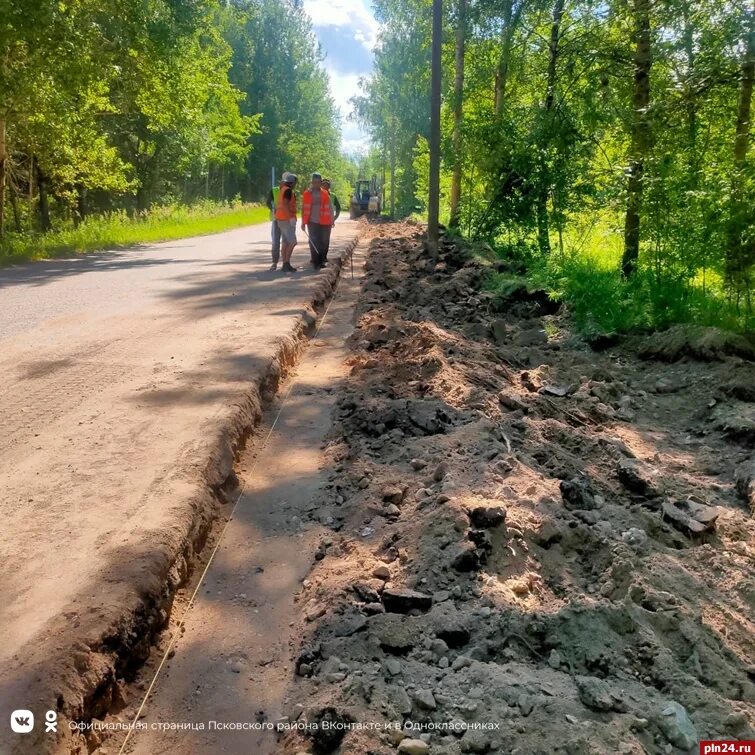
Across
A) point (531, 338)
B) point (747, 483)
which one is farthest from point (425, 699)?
point (531, 338)

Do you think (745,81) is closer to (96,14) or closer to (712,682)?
(712,682)

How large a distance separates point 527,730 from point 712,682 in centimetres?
94

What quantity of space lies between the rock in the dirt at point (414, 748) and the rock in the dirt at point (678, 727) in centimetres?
80

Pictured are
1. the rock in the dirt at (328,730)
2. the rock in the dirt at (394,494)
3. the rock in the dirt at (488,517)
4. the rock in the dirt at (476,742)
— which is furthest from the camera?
the rock in the dirt at (394,494)

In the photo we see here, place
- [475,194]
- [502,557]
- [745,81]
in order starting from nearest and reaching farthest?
[502,557]
[745,81]
[475,194]

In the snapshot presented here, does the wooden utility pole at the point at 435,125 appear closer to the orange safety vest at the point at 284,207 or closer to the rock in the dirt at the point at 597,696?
the orange safety vest at the point at 284,207

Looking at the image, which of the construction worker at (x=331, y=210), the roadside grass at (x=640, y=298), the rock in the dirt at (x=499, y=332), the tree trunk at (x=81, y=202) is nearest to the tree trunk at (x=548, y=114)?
the roadside grass at (x=640, y=298)

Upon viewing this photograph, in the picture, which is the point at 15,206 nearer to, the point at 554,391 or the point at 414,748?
the point at 554,391

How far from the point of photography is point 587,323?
9.30 m

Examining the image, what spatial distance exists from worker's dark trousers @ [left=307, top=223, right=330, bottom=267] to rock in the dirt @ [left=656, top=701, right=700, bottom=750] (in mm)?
12663

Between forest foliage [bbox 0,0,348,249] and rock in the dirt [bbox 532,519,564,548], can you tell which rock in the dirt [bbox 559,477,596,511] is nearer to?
rock in the dirt [bbox 532,519,564,548]

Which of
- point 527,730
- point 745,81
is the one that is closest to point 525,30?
point 745,81

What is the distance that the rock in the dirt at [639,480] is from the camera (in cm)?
445

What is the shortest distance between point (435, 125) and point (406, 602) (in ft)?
42.9
